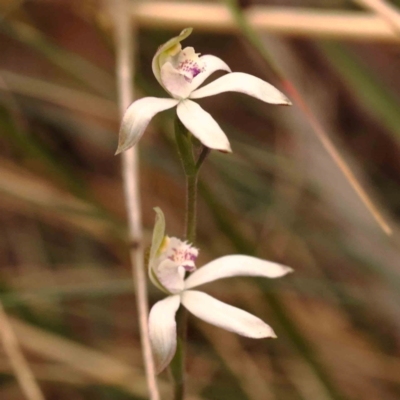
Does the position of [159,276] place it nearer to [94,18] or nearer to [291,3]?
[94,18]

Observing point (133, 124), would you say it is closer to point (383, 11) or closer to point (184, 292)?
point (184, 292)

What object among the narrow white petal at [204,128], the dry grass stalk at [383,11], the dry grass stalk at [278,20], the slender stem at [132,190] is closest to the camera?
the narrow white petal at [204,128]

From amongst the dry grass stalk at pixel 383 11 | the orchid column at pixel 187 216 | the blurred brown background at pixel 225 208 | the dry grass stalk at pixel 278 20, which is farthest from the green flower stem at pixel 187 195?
the dry grass stalk at pixel 278 20

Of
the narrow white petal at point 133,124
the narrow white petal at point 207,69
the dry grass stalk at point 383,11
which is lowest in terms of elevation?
the narrow white petal at point 133,124

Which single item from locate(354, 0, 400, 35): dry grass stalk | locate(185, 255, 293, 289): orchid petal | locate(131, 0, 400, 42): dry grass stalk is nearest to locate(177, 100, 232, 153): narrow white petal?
locate(185, 255, 293, 289): orchid petal

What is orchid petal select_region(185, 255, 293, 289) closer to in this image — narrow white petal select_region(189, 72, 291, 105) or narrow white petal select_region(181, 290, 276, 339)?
narrow white petal select_region(181, 290, 276, 339)

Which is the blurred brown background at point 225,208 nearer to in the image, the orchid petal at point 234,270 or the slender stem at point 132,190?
the slender stem at point 132,190
